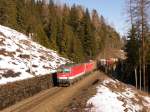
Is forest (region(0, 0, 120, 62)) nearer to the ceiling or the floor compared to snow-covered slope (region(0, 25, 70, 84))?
nearer to the ceiling

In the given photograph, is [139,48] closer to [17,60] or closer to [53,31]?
[17,60]

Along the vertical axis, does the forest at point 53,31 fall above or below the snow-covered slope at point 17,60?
above

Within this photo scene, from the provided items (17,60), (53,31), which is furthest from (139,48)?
(53,31)

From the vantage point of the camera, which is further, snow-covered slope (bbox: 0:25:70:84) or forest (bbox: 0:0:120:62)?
forest (bbox: 0:0:120:62)

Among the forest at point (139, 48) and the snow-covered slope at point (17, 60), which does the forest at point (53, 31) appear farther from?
the forest at point (139, 48)

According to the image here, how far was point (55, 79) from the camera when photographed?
159ft

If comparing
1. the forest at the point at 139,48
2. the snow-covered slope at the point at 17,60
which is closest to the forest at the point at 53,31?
the snow-covered slope at the point at 17,60

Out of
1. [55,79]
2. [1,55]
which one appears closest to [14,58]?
[1,55]

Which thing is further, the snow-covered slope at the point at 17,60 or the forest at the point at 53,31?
the forest at the point at 53,31

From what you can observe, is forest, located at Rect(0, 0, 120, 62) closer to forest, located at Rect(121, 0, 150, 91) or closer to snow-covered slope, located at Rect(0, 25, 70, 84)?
snow-covered slope, located at Rect(0, 25, 70, 84)

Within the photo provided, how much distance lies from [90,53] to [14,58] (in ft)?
217

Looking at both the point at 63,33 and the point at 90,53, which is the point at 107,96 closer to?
the point at 63,33

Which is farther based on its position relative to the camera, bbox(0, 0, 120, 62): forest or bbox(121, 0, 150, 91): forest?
bbox(0, 0, 120, 62): forest

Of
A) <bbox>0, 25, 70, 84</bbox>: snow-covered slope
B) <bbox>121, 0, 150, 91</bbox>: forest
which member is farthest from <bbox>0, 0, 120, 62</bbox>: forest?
<bbox>121, 0, 150, 91</bbox>: forest
